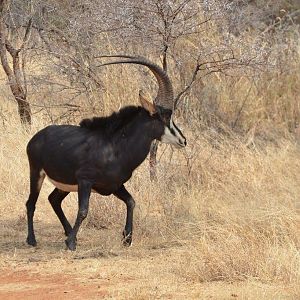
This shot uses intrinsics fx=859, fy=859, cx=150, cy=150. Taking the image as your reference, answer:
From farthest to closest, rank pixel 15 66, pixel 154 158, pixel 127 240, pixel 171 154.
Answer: pixel 15 66 → pixel 171 154 → pixel 154 158 → pixel 127 240

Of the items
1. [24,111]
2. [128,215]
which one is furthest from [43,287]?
[24,111]

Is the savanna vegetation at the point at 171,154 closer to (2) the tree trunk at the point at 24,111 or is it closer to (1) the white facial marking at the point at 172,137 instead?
(2) the tree trunk at the point at 24,111

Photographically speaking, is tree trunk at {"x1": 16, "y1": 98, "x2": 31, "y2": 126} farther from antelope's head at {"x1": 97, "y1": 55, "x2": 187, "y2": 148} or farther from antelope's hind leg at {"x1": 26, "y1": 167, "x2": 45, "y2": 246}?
antelope's head at {"x1": 97, "y1": 55, "x2": 187, "y2": 148}

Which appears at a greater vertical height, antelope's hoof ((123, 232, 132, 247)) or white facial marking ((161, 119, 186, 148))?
white facial marking ((161, 119, 186, 148))

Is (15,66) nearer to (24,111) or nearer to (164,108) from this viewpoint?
(24,111)

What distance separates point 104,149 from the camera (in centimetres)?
926

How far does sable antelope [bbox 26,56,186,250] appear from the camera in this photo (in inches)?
360

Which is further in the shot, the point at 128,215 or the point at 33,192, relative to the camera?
the point at 33,192

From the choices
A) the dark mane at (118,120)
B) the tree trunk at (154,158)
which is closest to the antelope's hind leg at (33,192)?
the dark mane at (118,120)

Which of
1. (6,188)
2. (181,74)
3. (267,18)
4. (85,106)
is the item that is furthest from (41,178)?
(267,18)

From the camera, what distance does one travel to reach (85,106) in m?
12.6

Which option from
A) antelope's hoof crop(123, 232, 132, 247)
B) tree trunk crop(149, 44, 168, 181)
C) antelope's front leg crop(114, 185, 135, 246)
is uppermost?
tree trunk crop(149, 44, 168, 181)

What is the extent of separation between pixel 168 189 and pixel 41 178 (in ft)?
7.29

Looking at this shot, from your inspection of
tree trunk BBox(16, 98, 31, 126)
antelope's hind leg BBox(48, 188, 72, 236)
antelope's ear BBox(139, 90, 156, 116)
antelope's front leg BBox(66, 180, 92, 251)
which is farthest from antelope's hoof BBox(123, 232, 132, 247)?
tree trunk BBox(16, 98, 31, 126)
